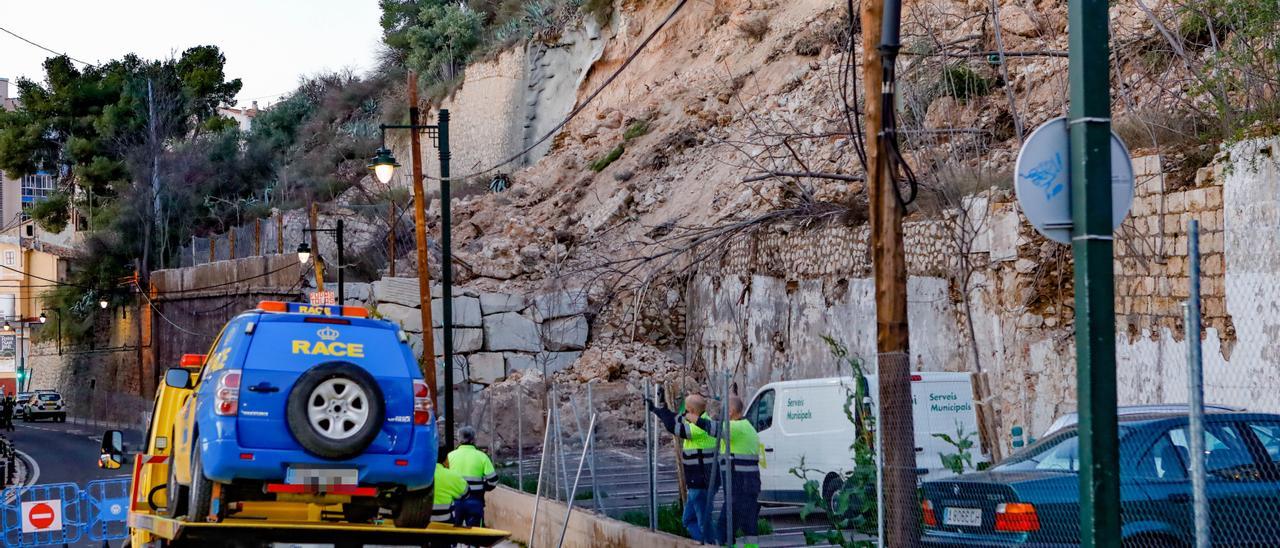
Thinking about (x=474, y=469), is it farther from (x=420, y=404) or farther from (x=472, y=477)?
(x=420, y=404)

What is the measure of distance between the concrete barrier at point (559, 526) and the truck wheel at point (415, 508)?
276cm

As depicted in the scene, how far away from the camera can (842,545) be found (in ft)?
31.6

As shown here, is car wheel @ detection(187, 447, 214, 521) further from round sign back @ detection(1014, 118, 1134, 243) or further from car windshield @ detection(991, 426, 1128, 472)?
round sign back @ detection(1014, 118, 1134, 243)

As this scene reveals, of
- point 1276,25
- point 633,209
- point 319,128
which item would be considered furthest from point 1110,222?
point 319,128

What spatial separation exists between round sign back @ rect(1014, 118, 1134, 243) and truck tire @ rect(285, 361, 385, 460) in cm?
466

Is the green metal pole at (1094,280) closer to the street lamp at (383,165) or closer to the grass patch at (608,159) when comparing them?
the street lamp at (383,165)

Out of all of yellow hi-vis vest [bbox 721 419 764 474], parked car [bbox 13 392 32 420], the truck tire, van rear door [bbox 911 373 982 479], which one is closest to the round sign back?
the truck tire

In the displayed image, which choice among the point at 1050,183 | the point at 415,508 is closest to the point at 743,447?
the point at 415,508

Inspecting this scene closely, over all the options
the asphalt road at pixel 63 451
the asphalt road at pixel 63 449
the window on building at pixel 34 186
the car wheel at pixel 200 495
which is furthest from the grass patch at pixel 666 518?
the window on building at pixel 34 186

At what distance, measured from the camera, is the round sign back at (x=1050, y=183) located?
6.19 m

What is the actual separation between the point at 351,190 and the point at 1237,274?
4350cm

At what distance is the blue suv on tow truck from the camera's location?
8758 millimetres

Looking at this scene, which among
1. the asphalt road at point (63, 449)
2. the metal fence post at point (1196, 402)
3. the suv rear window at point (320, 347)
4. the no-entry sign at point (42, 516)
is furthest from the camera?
the asphalt road at point (63, 449)

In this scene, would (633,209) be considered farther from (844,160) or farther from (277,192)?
(277,192)
